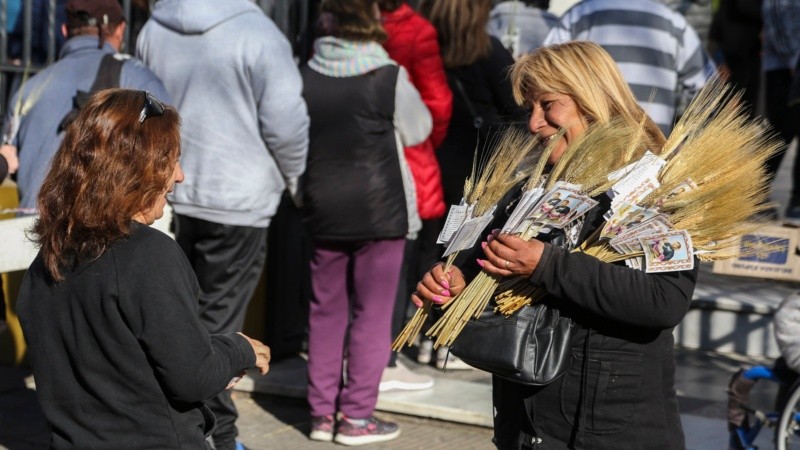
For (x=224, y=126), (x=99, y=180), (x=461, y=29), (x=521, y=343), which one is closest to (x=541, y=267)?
(x=521, y=343)

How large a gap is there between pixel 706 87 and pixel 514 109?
644 mm

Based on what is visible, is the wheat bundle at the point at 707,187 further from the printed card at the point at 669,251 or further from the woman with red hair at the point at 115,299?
the woman with red hair at the point at 115,299

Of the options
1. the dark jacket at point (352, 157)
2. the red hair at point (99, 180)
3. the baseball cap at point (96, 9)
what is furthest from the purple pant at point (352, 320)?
the red hair at point (99, 180)

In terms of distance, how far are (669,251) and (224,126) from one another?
2724mm

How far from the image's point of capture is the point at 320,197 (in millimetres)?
5449

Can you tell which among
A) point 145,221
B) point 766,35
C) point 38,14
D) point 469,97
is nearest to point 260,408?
point 469,97

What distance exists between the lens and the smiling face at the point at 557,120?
3105mm

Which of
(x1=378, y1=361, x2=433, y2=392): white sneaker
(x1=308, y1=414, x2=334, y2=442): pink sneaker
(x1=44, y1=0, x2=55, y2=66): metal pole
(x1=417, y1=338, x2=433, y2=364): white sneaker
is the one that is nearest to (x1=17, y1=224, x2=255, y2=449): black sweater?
(x1=308, y1=414, x2=334, y2=442): pink sneaker

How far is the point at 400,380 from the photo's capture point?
613 centimetres

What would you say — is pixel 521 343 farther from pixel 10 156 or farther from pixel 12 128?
pixel 12 128

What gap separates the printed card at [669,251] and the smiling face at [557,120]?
1.20ft

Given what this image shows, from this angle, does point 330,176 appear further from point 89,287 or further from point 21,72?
point 89,287

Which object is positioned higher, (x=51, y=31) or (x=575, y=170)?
(x=575, y=170)

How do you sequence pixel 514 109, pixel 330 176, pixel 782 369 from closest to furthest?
pixel 514 109 < pixel 782 369 < pixel 330 176
